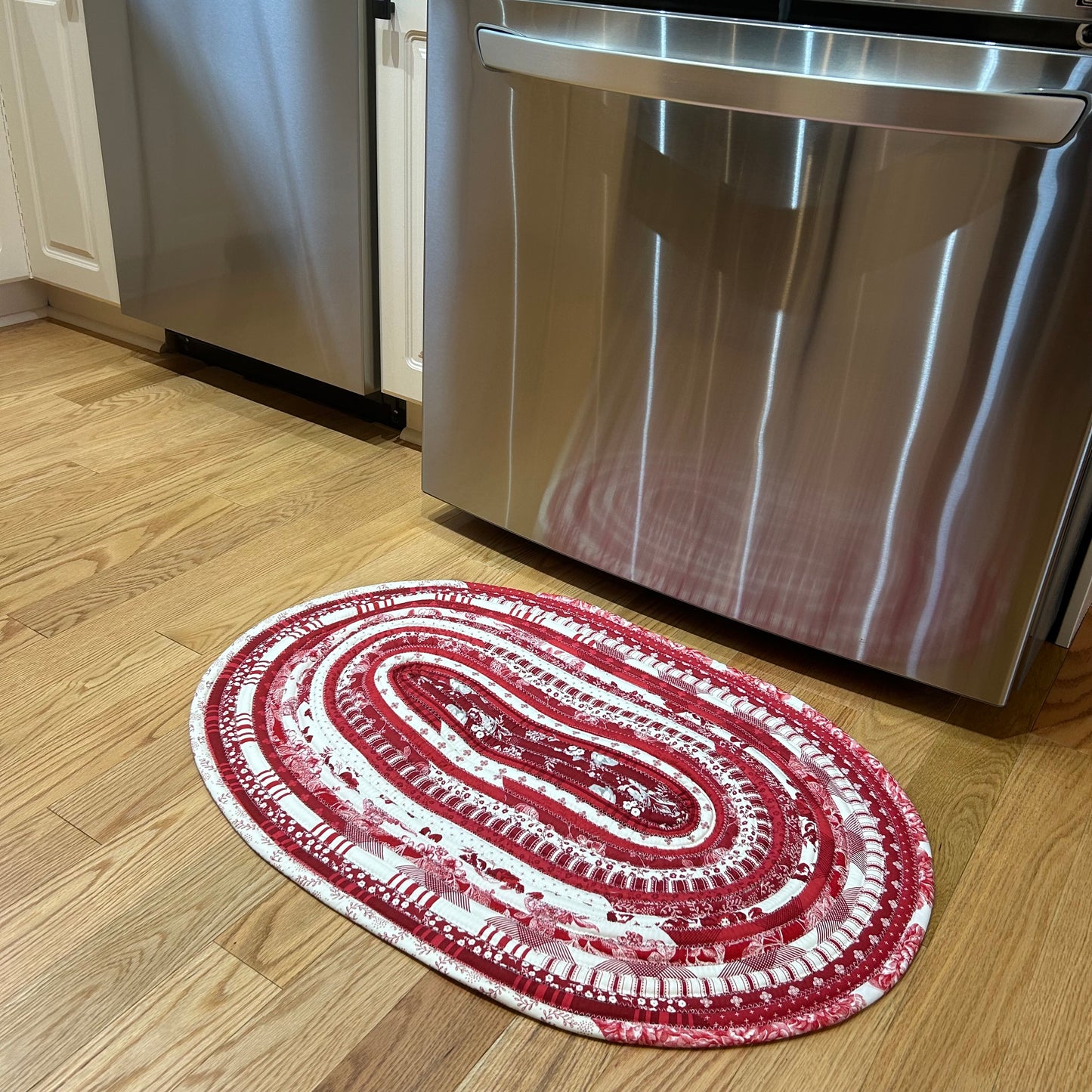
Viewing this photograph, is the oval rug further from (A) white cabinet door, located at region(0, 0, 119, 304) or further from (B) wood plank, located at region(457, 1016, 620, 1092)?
(A) white cabinet door, located at region(0, 0, 119, 304)

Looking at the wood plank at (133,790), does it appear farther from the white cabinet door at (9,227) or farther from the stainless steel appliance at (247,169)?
the white cabinet door at (9,227)

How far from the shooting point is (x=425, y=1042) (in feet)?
2.76

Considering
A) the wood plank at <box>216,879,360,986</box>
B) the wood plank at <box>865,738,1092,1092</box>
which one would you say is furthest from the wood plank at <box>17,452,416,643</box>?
the wood plank at <box>865,738,1092,1092</box>

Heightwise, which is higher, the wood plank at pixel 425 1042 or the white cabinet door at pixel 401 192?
the white cabinet door at pixel 401 192

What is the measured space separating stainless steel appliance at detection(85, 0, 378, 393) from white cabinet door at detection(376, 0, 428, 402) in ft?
0.08

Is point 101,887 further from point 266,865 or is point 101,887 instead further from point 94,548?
point 94,548

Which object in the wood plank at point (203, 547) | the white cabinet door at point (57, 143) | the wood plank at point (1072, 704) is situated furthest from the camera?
the white cabinet door at point (57, 143)

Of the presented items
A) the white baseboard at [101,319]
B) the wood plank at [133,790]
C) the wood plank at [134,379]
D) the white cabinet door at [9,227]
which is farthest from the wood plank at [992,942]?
the white cabinet door at [9,227]

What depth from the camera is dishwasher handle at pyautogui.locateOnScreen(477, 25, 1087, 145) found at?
3.08 ft

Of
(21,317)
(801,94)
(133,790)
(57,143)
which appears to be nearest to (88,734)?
(133,790)

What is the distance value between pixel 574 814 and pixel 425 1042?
29 cm

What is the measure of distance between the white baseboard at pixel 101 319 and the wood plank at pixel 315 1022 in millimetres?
1619

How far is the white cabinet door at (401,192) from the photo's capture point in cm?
147

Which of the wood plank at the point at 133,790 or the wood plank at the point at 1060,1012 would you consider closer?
the wood plank at the point at 1060,1012
